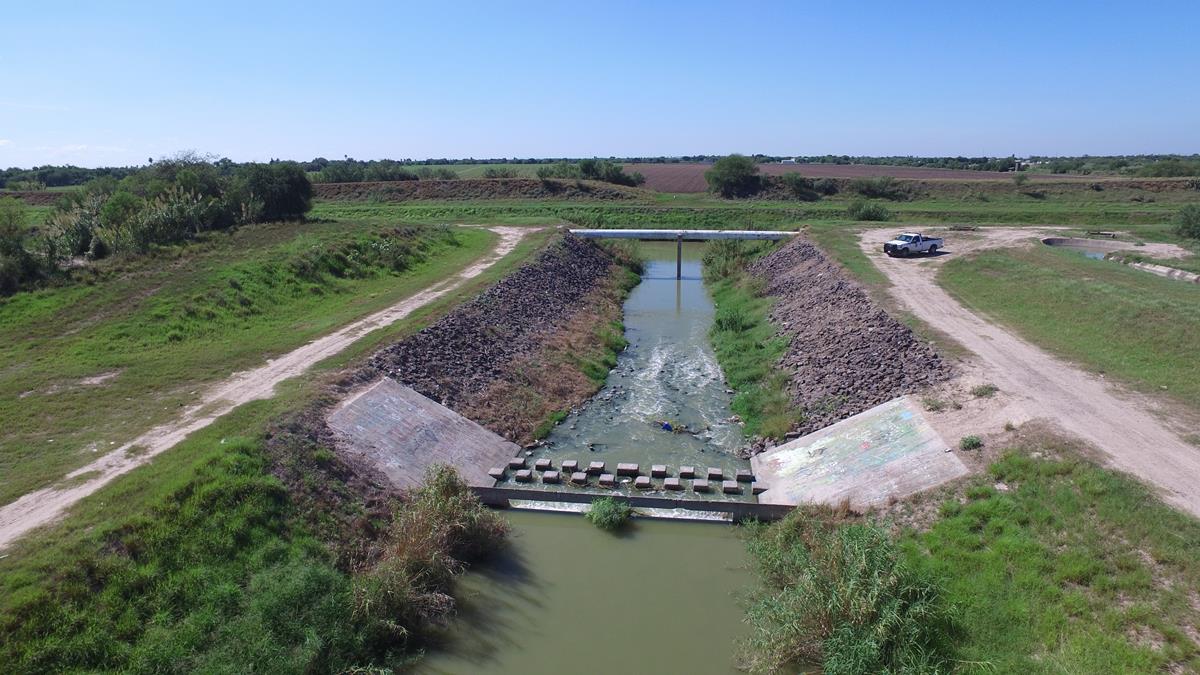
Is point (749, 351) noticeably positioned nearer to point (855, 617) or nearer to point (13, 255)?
point (855, 617)

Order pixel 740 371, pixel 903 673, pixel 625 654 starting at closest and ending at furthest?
pixel 903 673 → pixel 625 654 → pixel 740 371

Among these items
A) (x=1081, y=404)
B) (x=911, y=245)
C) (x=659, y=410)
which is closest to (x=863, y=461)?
(x=1081, y=404)

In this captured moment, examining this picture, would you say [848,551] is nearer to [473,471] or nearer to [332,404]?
[473,471]

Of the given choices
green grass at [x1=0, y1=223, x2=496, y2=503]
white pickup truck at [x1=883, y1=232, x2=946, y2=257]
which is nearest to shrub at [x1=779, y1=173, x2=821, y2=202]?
white pickup truck at [x1=883, y1=232, x2=946, y2=257]

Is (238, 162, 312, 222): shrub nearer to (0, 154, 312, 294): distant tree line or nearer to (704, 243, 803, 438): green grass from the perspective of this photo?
(0, 154, 312, 294): distant tree line

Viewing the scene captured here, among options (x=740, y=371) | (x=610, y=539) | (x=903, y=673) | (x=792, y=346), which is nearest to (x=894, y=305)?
(x=792, y=346)

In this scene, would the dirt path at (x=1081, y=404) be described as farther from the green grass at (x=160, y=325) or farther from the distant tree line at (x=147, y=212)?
the distant tree line at (x=147, y=212)

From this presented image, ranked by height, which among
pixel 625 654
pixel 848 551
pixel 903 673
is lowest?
pixel 625 654
